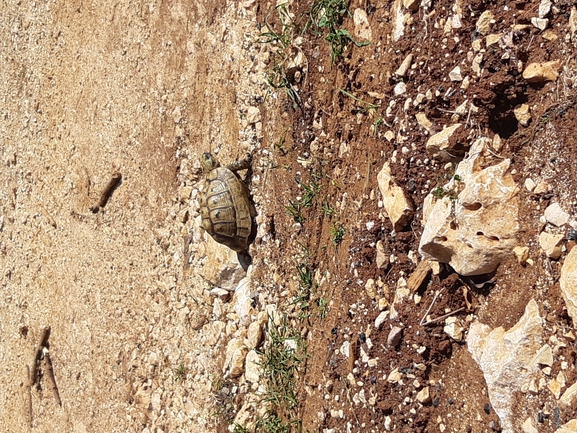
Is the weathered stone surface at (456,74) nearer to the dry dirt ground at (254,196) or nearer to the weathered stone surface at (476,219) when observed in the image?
the dry dirt ground at (254,196)

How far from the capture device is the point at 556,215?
207 cm

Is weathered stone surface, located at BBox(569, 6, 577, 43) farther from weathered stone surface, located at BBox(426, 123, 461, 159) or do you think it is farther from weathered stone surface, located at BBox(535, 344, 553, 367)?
weathered stone surface, located at BBox(535, 344, 553, 367)

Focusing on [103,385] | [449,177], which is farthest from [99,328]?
[449,177]

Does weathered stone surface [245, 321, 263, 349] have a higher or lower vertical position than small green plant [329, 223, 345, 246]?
lower

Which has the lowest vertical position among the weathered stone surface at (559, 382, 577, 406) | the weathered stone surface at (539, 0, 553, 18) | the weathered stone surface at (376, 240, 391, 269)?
the weathered stone surface at (559, 382, 577, 406)

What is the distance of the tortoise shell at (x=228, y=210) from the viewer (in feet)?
12.0

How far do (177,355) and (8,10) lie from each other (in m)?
4.69

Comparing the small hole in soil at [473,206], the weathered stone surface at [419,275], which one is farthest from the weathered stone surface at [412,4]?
the weathered stone surface at [419,275]

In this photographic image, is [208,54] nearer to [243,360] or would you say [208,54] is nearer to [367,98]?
[367,98]

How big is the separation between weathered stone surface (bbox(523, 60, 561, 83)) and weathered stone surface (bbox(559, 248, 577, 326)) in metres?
0.62

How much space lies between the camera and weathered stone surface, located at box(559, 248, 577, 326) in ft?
6.31

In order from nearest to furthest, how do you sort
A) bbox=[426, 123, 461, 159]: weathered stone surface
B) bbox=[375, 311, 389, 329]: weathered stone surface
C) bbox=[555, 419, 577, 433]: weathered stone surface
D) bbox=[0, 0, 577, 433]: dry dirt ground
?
bbox=[555, 419, 577, 433]: weathered stone surface, bbox=[0, 0, 577, 433]: dry dirt ground, bbox=[426, 123, 461, 159]: weathered stone surface, bbox=[375, 311, 389, 329]: weathered stone surface

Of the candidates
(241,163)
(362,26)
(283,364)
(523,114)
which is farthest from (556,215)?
(241,163)

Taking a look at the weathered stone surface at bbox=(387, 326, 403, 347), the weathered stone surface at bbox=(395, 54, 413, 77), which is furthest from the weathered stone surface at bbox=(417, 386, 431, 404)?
the weathered stone surface at bbox=(395, 54, 413, 77)
